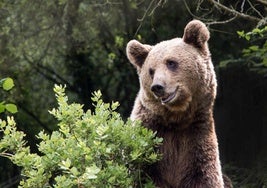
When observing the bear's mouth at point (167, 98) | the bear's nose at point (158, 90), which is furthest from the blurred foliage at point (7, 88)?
the bear's mouth at point (167, 98)

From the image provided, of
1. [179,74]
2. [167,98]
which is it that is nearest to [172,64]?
[179,74]

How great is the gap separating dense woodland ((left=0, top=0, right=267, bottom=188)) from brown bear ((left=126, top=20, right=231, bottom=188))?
3.10 meters

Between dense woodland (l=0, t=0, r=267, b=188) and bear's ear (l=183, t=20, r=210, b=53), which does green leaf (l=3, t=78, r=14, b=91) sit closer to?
bear's ear (l=183, t=20, r=210, b=53)

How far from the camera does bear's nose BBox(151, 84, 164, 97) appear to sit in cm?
596

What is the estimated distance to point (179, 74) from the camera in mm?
6176

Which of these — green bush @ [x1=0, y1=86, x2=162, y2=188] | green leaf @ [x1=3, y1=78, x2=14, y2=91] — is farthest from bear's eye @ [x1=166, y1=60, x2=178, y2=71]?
green leaf @ [x1=3, y1=78, x2=14, y2=91]

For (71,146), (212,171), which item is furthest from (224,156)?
(71,146)

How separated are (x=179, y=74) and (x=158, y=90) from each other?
27 cm

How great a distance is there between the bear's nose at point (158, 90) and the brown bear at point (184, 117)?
5.5 inches

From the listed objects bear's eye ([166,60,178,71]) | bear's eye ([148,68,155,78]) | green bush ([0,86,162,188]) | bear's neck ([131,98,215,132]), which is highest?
bear's eye ([166,60,178,71])

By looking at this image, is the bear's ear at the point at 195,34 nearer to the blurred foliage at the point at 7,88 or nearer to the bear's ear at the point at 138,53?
the bear's ear at the point at 138,53

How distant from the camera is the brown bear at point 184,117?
6.20 meters

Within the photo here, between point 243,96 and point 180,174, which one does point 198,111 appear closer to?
point 180,174

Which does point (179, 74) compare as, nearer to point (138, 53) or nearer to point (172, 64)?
point (172, 64)
